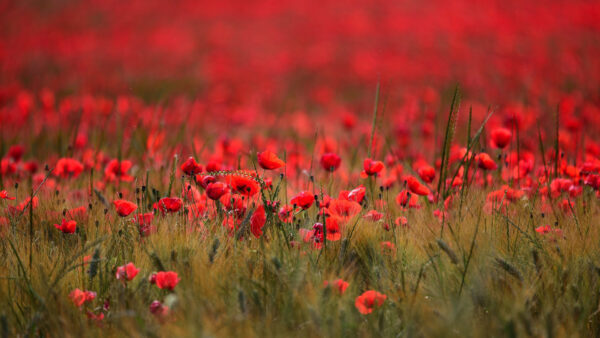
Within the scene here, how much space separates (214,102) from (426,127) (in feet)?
10.8

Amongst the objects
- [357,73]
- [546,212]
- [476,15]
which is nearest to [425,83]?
[357,73]

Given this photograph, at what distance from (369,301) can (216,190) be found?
A: 550 mm

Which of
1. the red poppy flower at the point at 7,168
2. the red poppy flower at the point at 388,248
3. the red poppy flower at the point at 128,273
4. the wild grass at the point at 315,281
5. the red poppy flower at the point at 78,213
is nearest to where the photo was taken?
the wild grass at the point at 315,281

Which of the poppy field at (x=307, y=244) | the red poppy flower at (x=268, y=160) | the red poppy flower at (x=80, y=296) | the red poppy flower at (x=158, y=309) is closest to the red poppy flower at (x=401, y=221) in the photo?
the poppy field at (x=307, y=244)

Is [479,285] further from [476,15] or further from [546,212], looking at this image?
[476,15]

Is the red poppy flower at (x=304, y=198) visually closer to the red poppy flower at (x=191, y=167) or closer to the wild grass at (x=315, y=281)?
the wild grass at (x=315, y=281)

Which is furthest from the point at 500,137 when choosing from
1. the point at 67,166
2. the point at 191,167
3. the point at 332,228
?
the point at 67,166

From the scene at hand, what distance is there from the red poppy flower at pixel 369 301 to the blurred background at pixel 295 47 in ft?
13.7

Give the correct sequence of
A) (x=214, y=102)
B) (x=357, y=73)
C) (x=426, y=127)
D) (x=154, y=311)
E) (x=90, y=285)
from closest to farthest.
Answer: (x=154, y=311) → (x=90, y=285) → (x=426, y=127) → (x=214, y=102) → (x=357, y=73)

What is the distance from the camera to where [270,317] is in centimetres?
120

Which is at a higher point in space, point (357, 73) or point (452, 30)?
point (452, 30)

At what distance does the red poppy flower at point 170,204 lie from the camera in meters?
1.60

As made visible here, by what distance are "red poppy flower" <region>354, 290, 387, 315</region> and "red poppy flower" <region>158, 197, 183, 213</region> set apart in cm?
64

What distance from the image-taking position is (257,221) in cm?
151
